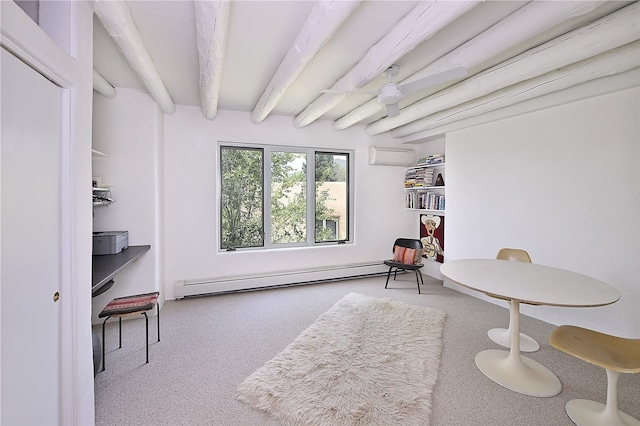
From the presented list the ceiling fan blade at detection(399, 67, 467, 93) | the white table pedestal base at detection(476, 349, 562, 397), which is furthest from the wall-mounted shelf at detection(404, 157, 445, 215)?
the white table pedestal base at detection(476, 349, 562, 397)

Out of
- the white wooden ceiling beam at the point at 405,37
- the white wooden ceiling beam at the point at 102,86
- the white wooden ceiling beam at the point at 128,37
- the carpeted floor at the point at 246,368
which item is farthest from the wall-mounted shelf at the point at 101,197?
the white wooden ceiling beam at the point at 405,37

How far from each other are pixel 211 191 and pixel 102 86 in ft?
5.25

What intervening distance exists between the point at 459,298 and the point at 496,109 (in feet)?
7.99

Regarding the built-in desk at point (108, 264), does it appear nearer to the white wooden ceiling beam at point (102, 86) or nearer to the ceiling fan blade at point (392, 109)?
the white wooden ceiling beam at point (102, 86)

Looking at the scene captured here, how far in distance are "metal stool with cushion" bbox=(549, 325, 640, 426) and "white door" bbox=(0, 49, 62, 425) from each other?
2.64 meters

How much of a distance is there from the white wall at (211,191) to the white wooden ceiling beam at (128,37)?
3.27 ft

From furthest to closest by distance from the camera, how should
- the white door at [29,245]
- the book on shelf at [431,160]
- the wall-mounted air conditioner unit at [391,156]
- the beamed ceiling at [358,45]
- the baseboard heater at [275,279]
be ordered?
the wall-mounted air conditioner unit at [391,156] < the book on shelf at [431,160] < the baseboard heater at [275,279] < the beamed ceiling at [358,45] < the white door at [29,245]

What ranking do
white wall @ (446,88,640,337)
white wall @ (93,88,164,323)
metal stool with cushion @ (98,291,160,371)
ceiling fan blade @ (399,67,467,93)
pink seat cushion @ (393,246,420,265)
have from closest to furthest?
ceiling fan blade @ (399,67,467,93)
metal stool with cushion @ (98,291,160,371)
white wall @ (446,88,640,337)
white wall @ (93,88,164,323)
pink seat cushion @ (393,246,420,265)

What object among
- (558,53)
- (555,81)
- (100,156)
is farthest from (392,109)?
(100,156)

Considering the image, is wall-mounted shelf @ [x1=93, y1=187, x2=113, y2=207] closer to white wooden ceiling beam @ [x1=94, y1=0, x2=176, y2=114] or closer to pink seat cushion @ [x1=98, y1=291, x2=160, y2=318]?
pink seat cushion @ [x1=98, y1=291, x2=160, y2=318]

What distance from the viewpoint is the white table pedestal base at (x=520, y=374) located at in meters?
1.93

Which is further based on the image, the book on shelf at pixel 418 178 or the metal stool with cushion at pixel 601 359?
the book on shelf at pixel 418 178

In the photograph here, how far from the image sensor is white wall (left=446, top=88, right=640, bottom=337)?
8.05 feet

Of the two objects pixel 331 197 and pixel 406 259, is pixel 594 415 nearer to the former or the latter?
pixel 406 259
